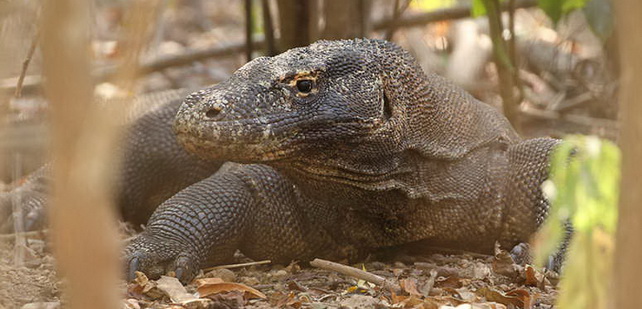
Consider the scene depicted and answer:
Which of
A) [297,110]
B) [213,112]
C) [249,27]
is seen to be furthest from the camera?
[249,27]

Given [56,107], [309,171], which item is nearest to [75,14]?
[56,107]

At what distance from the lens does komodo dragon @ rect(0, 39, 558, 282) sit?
4.19 meters

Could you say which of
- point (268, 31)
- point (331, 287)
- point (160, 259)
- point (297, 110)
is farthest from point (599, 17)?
point (160, 259)

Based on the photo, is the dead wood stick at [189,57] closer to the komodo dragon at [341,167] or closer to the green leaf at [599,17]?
the green leaf at [599,17]

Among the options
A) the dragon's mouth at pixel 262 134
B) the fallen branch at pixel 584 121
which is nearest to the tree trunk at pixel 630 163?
the dragon's mouth at pixel 262 134

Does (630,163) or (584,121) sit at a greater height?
(630,163)

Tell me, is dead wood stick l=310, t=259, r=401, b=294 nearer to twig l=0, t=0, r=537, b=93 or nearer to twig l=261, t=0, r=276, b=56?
twig l=261, t=0, r=276, b=56

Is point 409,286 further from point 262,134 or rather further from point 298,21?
point 298,21

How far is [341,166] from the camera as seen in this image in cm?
437

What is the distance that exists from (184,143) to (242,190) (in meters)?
0.99

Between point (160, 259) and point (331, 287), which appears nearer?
point (331, 287)

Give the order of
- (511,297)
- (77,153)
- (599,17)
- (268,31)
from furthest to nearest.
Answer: (268,31) < (599,17) < (511,297) < (77,153)

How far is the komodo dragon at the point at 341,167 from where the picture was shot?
13.8ft

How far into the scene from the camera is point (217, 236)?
15.9 ft
